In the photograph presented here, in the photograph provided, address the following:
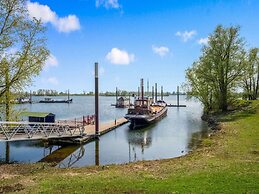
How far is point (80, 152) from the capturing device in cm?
2639

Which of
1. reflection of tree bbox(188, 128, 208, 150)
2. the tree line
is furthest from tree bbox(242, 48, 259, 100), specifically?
reflection of tree bbox(188, 128, 208, 150)

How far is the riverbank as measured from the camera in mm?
12303

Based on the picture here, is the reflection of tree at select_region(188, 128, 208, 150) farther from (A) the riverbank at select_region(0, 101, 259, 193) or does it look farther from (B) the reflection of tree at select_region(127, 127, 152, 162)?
(A) the riverbank at select_region(0, 101, 259, 193)

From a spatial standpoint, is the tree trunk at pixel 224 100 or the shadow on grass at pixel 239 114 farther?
the tree trunk at pixel 224 100

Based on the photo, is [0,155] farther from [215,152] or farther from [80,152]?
[215,152]

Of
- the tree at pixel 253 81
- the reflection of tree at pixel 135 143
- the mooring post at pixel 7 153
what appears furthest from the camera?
the tree at pixel 253 81

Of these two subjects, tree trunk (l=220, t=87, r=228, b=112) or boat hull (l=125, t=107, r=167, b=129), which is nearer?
boat hull (l=125, t=107, r=167, b=129)

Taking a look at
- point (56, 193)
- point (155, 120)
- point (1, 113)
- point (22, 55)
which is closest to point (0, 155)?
point (1, 113)

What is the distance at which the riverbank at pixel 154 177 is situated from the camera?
12303 mm

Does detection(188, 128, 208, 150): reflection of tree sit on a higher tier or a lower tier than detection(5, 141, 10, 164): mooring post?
higher

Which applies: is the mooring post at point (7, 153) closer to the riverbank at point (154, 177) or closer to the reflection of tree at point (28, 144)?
the reflection of tree at point (28, 144)

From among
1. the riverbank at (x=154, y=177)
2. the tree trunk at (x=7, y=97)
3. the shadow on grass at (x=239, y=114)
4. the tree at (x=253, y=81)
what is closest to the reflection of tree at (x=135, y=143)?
the riverbank at (x=154, y=177)

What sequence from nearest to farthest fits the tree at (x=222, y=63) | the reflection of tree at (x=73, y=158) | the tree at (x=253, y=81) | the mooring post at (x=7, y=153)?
1. the reflection of tree at (x=73, y=158)
2. the mooring post at (x=7, y=153)
3. the tree at (x=222, y=63)
4. the tree at (x=253, y=81)

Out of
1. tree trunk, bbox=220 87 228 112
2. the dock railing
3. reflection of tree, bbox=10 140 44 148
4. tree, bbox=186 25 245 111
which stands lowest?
reflection of tree, bbox=10 140 44 148
